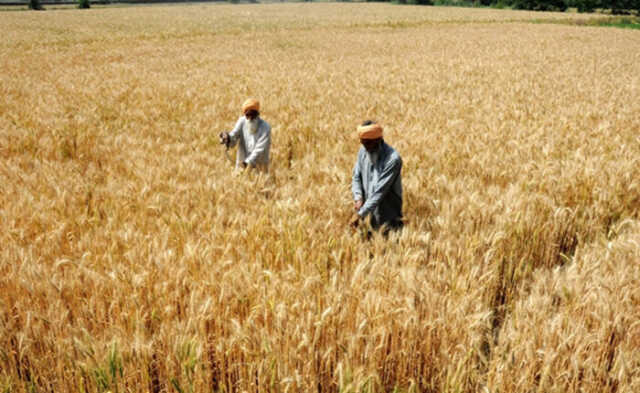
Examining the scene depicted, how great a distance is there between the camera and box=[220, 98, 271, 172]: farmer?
533 cm

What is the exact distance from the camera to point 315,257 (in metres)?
3.24

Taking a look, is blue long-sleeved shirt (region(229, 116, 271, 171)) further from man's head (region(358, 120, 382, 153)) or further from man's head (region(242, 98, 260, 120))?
man's head (region(358, 120, 382, 153))

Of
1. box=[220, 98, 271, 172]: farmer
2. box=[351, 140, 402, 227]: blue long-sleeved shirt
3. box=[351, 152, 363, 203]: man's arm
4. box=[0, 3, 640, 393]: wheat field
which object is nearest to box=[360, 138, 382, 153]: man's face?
box=[351, 140, 402, 227]: blue long-sleeved shirt

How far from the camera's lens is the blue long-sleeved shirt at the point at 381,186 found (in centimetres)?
373

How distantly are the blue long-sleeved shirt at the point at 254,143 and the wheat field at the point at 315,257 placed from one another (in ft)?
1.19

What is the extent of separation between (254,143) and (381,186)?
242cm

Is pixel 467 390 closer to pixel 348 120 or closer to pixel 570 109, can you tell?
pixel 348 120

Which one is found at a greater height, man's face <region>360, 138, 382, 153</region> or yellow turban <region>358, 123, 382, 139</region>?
yellow turban <region>358, 123, 382, 139</region>

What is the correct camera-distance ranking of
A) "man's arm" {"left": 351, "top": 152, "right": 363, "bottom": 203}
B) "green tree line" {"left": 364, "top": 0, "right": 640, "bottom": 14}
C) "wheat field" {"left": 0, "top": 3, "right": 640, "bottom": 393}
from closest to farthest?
"wheat field" {"left": 0, "top": 3, "right": 640, "bottom": 393} → "man's arm" {"left": 351, "top": 152, "right": 363, "bottom": 203} → "green tree line" {"left": 364, "top": 0, "right": 640, "bottom": 14}

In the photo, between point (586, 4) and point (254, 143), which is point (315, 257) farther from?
point (586, 4)

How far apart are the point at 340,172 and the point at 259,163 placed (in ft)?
3.90

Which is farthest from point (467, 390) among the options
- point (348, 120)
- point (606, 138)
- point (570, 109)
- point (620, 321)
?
point (570, 109)

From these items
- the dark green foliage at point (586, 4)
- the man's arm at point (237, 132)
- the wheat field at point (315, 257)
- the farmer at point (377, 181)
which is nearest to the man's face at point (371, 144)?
the farmer at point (377, 181)

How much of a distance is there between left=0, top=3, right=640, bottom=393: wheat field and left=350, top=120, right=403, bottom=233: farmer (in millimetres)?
274
